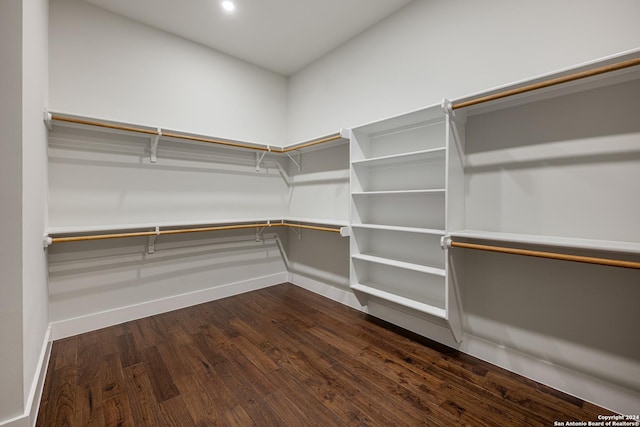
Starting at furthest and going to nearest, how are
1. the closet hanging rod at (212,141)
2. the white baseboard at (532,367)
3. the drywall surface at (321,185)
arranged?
the drywall surface at (321,185)
the closet hanging rod at (212,141)
the white baseboard at (532,367)

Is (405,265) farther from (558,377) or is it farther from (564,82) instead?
(564,82)

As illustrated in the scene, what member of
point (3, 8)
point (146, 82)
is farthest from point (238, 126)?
point (3, 8)

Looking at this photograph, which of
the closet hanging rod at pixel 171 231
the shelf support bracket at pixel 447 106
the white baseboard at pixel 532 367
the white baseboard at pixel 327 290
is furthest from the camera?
the white baseboard at pixel 327 290

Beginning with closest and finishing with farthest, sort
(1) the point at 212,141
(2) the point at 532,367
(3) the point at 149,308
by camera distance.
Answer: (2) the point at 532,367, (3) the point at 149,308, (1) the point at 212,141

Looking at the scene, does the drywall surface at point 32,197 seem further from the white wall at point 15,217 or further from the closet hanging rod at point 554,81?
the closet hanging rod at point 554,81

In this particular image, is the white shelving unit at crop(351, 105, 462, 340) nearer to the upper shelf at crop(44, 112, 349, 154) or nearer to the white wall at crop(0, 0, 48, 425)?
the upper shelf at crop(44, 112, 349, 154)

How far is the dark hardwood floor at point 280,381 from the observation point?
1.41 m

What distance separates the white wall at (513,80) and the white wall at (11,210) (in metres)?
2.35

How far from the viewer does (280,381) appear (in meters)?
1.68

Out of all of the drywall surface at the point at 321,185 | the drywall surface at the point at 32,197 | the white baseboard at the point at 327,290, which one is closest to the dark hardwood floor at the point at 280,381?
the drywall surface at the point at 32,197

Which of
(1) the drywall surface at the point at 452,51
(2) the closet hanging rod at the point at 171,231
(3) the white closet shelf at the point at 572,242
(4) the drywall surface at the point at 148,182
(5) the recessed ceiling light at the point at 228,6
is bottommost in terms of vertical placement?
(2) the closet hanging rod at the point at 171,231

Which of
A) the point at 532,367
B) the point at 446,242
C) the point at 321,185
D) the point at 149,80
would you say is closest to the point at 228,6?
the point at 149,80

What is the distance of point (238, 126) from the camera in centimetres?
326

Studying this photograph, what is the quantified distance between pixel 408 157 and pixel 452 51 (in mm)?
840
